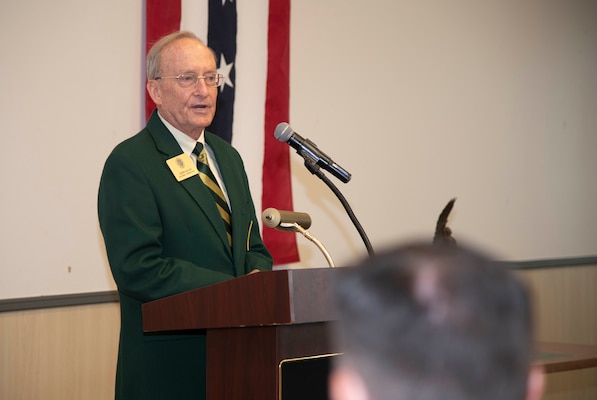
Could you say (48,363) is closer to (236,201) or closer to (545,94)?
(236,201)

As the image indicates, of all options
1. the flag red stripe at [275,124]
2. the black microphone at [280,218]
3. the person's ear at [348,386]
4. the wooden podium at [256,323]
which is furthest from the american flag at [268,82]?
the person's ear at [348,386]

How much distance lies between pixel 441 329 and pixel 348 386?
0.10 m

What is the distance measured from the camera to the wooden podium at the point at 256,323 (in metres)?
1.91

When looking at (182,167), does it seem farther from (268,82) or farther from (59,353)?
(268,82)

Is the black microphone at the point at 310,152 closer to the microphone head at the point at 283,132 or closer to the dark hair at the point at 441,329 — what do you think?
the microphone head at the point at 283,132

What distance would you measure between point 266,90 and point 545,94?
8.46 ft

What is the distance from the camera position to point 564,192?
615cm

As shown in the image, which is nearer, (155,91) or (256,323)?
(256,323)

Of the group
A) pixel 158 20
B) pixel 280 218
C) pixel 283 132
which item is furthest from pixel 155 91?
pixel 158 20

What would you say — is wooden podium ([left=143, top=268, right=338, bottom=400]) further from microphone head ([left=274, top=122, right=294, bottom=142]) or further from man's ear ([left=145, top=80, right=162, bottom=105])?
man's ear ([left=145, top=80, right=162, bottom=105])

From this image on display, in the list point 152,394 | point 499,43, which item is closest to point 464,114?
point 499,43

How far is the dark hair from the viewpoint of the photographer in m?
0.70

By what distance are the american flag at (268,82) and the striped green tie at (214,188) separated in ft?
4.51

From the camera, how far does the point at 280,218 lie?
225cm
